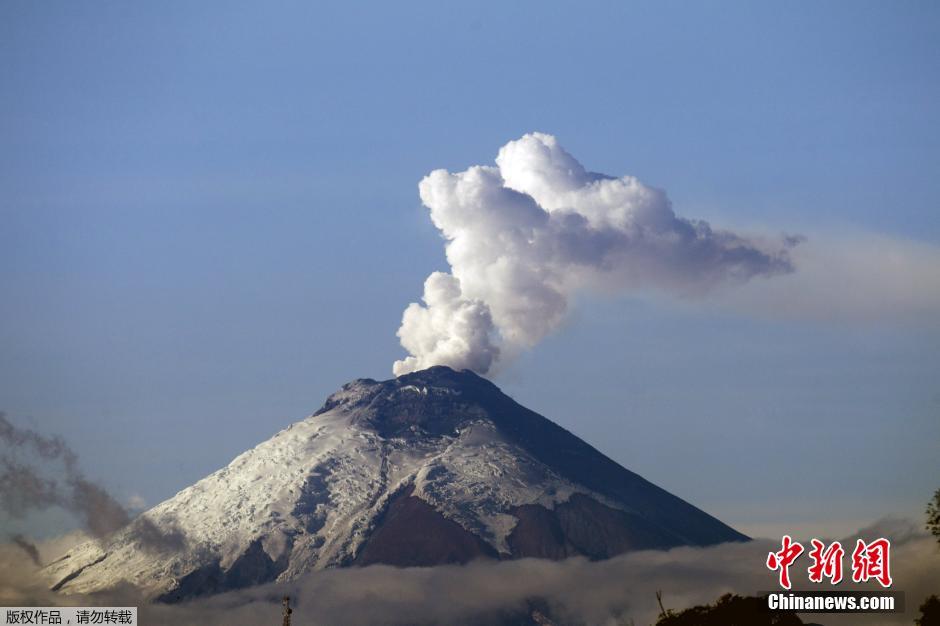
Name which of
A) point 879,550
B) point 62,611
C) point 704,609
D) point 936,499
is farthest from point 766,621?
point 62,611

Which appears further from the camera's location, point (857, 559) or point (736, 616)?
point (736, 616)

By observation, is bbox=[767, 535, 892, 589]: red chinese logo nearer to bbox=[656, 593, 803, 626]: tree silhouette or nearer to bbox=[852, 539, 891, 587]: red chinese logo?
bbox=[852, 539, 891, 587]: red chinese logo

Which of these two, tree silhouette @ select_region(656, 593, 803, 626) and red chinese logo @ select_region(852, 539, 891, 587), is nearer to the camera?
red chinese logo @ select_region(852, 539, 891, 587)

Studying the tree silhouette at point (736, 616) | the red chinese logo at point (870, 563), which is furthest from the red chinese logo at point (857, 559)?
the tree silhouette at point (736, 616)

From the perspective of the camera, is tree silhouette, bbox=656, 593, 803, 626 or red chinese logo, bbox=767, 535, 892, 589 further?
tree silhouette, bbox=656, 593, 803, 626

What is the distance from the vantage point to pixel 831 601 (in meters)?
126

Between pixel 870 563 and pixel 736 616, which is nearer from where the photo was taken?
pixel 870 563

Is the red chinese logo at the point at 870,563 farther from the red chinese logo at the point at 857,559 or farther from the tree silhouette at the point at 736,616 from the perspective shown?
the tree silhouette at the point at 736,616

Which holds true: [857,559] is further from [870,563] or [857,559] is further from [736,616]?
[736,616]

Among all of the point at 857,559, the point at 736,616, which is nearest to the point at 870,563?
the point at 857,559

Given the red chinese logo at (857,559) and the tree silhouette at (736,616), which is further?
the tree silhouette at (736,616)

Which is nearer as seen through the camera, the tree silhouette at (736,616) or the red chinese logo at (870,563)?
the red chinese logo at (870,563)

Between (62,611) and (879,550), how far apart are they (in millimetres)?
60410

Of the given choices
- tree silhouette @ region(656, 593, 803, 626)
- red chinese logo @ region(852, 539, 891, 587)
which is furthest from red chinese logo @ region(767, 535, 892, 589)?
tree silhouette @ region(656, 593, 803, 626)
